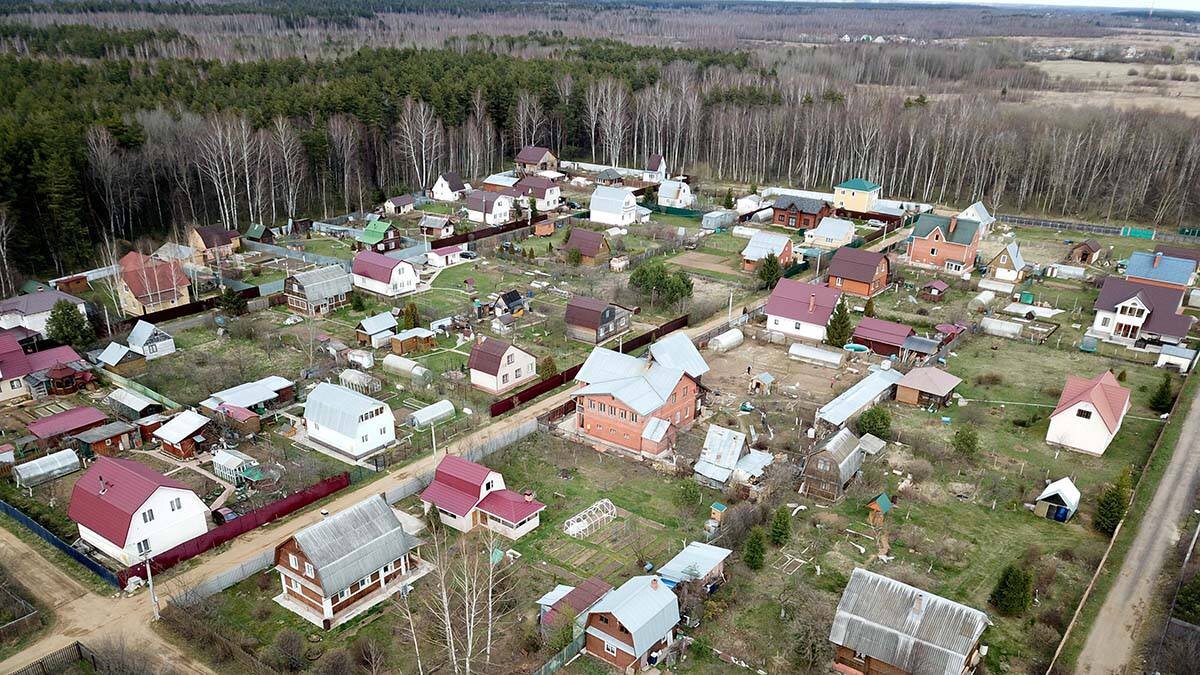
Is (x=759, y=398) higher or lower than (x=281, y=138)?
lower

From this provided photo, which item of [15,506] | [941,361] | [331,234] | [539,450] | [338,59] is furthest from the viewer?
[338,59]

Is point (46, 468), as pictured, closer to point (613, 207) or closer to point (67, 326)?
point (67, 326)

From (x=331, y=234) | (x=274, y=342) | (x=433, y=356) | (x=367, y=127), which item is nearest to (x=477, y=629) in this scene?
(x=433, y=356)

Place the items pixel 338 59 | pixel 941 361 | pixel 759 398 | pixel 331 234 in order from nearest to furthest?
pixel 759 398
pixel 941 361
pixel 331 234
pixel 338 59

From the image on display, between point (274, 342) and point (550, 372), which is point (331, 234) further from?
point (550, 372)

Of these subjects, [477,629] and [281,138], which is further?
[281,138]

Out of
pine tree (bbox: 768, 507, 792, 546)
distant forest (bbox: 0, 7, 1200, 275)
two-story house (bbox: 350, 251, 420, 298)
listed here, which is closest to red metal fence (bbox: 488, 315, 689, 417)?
pine tree (bbox: 768, 507, 792, 546)
